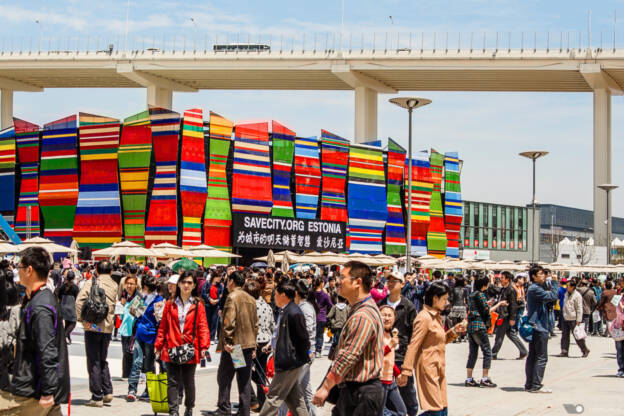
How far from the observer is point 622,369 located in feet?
50.4

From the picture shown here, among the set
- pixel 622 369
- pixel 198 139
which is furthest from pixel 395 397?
pixel 198 139

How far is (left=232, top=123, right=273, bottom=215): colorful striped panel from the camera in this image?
47.4 metres

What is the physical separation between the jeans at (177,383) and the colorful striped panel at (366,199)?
43.2 meters

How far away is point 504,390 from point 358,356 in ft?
25.7

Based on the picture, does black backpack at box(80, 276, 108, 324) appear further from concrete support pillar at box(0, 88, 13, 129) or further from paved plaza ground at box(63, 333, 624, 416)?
concrete support pillar at box(0, 88, 13, 129)

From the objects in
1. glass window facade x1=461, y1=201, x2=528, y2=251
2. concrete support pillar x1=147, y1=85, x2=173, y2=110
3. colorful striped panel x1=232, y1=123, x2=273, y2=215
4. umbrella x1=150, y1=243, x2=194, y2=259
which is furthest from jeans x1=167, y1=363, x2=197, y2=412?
glass window facade x1=461, y1=201, x2=528, y2=251

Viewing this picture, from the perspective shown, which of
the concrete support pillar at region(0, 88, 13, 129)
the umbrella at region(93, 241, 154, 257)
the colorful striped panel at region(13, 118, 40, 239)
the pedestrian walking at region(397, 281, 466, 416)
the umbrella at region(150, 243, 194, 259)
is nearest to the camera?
the pedestrian walking at region(397, 281, 466, 416)

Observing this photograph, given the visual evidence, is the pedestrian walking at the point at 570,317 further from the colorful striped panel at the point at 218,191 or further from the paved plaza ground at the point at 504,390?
the colorful striped panel at the point at 218,191

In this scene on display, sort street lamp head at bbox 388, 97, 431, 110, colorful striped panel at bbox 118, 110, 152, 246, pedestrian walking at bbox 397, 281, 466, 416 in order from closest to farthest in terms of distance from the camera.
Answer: pedestrian walking at bbox 397, 281, 466, 416 < street lamp head at bbox 388, 97, 431, 110 < colorful striped panel at bbox 118, 110, 152, 246

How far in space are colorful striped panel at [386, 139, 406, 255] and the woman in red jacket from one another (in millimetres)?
46174

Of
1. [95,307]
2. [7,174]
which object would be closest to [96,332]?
[95,307]

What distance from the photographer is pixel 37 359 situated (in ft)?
19.7

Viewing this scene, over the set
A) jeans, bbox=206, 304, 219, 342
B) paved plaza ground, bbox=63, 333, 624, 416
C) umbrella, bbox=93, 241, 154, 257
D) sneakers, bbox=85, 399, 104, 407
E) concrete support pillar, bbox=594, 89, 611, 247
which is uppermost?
concrete support pillar, bbox=594, 89, 611, 247

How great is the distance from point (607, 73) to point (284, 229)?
30.8 metres
